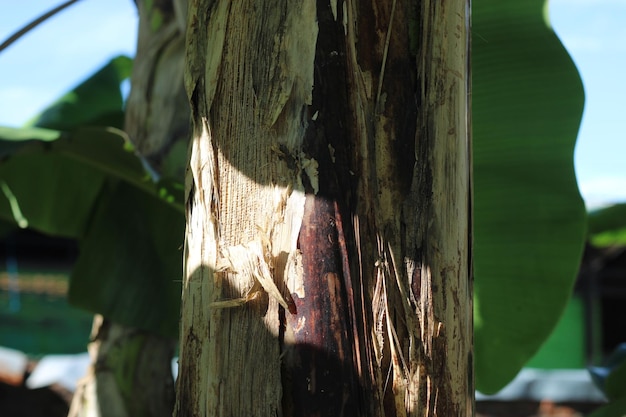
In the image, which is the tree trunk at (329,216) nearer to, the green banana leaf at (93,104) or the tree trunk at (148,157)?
the tree trunk at (148,157)

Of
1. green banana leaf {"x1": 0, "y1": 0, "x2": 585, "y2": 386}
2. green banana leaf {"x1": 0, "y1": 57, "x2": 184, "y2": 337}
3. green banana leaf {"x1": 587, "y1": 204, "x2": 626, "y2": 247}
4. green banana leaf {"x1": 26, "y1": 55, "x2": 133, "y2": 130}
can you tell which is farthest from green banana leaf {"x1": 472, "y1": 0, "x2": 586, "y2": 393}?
green banana leaf {"x1": 26, "y1": 55, "x2": 133, "y2": 130}

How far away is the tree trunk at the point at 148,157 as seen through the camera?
1.79 m

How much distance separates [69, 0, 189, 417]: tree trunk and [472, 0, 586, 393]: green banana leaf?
0.77 metres

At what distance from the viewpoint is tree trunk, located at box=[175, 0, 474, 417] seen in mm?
656

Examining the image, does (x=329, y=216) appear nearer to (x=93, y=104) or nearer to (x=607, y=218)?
(x=607, y=218)

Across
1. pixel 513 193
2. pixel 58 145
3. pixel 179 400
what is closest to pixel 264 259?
pixel 179 400

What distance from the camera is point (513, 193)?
1.46 metres

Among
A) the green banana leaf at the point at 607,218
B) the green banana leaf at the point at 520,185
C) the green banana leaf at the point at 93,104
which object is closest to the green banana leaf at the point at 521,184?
the green banana leaf at the point at 520,185

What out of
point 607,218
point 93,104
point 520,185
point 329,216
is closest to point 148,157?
point 93,104

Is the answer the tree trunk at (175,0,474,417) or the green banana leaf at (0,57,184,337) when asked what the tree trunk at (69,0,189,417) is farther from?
the tree trunk at (175,0,474,417)

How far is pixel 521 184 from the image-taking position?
146 cm

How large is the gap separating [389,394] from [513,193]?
895mm

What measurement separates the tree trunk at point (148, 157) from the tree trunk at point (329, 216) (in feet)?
3.54

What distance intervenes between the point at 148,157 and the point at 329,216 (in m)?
1.23
